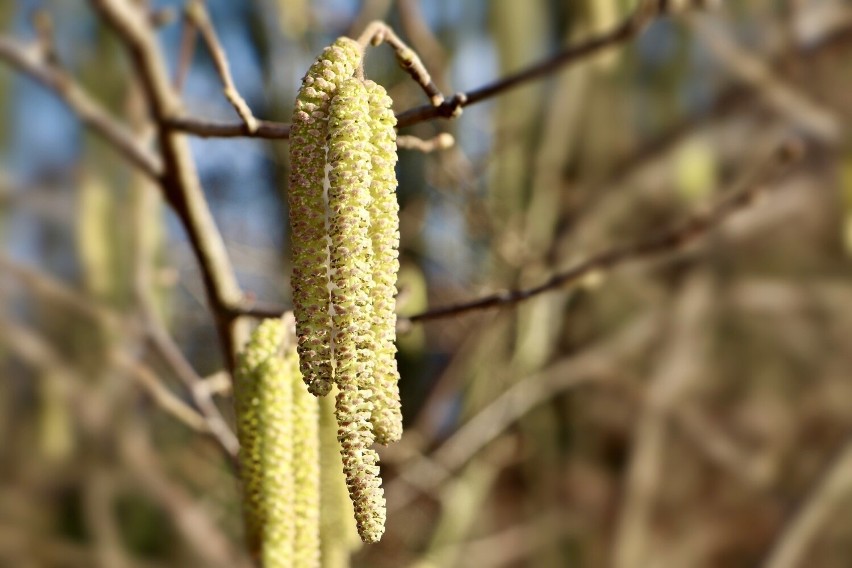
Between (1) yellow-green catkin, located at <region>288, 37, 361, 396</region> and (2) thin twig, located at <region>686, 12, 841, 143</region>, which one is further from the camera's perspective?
(2) thin twig, located at <region>686, 12, 841, 143</region>

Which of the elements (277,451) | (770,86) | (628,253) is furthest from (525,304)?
(277,451)

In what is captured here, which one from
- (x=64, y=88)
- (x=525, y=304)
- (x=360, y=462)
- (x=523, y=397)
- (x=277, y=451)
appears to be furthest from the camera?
(x=523, y=397)

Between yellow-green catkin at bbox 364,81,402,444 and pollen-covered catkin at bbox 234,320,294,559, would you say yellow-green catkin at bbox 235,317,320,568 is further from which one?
yellow-green catkin at bbox 364,81,402,444

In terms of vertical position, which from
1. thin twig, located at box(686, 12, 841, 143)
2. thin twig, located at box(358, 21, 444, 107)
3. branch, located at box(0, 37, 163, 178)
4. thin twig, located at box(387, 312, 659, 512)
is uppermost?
thin twig, located at box(686, 12, 841, 143)

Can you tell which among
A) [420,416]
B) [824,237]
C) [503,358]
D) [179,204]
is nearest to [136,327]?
[420,416]

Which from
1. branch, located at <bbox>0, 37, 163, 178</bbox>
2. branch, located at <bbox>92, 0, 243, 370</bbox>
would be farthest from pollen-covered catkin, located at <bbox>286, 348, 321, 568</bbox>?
branch, located at <bbox>0, 37, 163, 178</bbox>

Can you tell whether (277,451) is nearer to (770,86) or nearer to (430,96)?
(430,96)

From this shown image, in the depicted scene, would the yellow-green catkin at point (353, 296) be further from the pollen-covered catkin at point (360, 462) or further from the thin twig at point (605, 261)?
the thin twig at point (605, 261)
